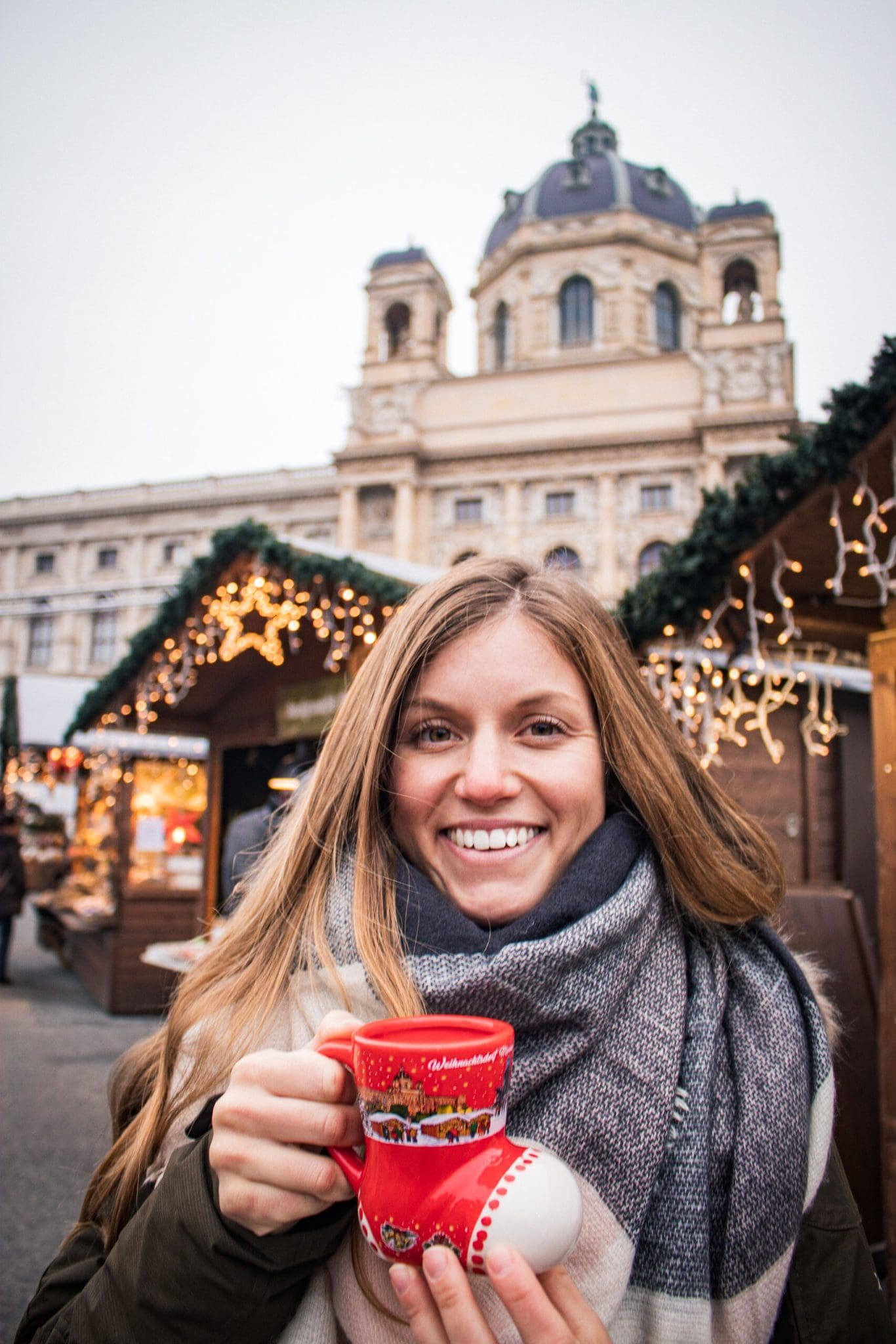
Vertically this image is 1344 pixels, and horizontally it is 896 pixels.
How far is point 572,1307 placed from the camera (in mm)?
706

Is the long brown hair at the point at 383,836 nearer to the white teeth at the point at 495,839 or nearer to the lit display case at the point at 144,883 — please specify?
the white teeth at the point at 495,839

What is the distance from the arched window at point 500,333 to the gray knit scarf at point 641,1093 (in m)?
37.1

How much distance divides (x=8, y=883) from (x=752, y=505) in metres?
8.52

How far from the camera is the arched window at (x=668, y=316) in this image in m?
35.0

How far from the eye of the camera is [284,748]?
7.17 meters

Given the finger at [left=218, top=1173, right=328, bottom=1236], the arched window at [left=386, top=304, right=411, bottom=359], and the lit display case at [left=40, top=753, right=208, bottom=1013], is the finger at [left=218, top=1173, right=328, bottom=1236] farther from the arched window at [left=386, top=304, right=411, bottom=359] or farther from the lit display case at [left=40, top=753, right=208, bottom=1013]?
the arched window at [left=386, top=304, right=411, bottom=359]

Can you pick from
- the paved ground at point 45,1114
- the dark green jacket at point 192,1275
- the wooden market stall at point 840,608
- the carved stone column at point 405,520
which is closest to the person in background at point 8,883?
the paved ground at point 45,1114

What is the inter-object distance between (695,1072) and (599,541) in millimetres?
27915

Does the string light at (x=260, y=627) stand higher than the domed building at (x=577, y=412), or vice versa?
the domed building at (x=577, y=412)

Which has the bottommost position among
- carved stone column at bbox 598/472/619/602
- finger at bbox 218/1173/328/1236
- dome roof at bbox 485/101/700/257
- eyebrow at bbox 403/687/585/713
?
finger at bbox 218/1173/328/1236

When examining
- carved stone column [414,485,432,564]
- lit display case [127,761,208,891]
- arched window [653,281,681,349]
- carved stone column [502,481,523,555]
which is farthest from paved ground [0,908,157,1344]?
arched window [653,281,681,349]

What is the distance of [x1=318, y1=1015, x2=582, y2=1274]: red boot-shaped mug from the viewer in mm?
659

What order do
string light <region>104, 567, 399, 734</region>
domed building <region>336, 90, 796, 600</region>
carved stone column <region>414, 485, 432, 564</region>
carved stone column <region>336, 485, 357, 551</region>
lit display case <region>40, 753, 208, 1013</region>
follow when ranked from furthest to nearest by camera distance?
carved stone column <region>336, 485, 357, 551</region> < carved stone column <region>414, 485, 432, 564</region> < domed building <region>336, 90, 796, 600</region> < lit display case <region>40, 753, 208, 1013</region> < string light <region>104, 567, 399, 734</region>

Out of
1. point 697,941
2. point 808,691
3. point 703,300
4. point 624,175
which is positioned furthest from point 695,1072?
point 624,175
